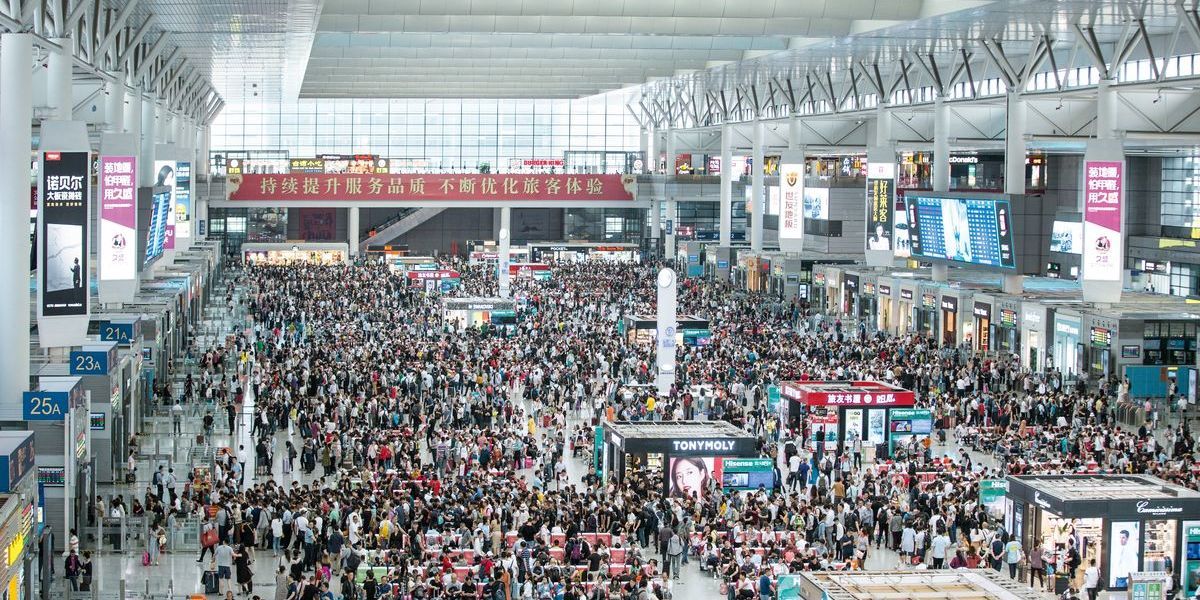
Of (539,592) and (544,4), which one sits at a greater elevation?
(544,4)

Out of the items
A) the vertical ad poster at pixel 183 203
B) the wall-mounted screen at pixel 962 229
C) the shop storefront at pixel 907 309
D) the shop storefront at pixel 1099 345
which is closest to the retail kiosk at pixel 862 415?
the shop storefront at pixel 1099 345

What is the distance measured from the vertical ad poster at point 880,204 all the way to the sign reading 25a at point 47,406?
3294 centimetres

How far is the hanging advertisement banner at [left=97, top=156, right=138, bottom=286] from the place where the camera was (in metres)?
25.4

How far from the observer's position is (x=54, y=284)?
20469 millimetres

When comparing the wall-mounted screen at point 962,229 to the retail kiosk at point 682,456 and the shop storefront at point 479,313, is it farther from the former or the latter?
the retail kiosk at point 682,456

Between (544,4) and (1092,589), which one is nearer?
(1092,589)

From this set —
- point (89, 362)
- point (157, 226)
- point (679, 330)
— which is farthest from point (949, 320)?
point (89, 362)

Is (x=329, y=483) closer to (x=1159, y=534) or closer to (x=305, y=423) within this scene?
(x=305, y=423)

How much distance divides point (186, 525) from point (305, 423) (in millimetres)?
8993

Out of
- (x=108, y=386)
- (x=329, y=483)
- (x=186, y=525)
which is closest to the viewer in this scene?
(x=186, y=525)

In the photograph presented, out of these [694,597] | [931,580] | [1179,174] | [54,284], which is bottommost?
[694,597]

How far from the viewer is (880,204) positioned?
4859cm

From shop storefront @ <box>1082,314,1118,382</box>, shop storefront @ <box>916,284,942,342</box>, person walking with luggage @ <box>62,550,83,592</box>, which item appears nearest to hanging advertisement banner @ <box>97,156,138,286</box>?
person walking with luggage @ <box>62,550,83,592</box>

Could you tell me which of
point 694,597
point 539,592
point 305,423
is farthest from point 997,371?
point 539,592
